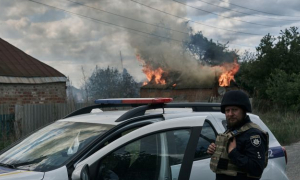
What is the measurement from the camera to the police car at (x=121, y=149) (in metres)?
3.09

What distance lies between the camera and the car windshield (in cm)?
335

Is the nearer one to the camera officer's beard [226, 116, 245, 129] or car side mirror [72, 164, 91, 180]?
car side mirror [72, 164, 91, 180]

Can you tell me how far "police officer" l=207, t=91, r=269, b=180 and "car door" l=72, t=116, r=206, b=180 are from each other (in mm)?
513

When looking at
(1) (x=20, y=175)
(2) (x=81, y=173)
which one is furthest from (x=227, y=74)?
(2) (x=81, y=173)

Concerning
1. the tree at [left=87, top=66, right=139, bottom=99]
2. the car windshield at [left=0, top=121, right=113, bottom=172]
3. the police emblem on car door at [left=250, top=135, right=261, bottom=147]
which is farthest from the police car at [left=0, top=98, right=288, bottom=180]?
the tree at [left=87, top=66, right=139, bottom=99]

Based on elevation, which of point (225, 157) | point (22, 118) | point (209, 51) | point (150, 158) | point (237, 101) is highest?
point (209, 51)

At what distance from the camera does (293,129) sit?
15.3m

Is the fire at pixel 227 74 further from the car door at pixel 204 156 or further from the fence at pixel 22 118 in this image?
the car door at pixel 204 156

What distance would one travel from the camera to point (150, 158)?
339 cm

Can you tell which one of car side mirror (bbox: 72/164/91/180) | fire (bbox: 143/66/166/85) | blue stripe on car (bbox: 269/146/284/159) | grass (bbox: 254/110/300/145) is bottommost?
grass (bbox: 254/110/300/145)

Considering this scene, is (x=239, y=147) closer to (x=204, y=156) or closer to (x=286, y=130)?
(x=204, y=156)

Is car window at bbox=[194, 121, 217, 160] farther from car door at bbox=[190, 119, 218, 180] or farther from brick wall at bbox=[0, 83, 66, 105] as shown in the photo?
brick wall at bbox=[0, 83, 66, 105]

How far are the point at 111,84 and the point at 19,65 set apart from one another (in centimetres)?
360

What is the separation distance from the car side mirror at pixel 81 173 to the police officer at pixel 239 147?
35.0 inches
